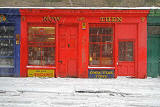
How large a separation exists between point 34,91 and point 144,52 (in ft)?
22.5

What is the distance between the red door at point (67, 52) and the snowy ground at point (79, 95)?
1.61m

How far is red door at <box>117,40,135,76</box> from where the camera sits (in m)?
11.5

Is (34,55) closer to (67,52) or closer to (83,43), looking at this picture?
(67,52)

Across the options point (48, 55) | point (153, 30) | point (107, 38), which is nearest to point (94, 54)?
point (107, 38)

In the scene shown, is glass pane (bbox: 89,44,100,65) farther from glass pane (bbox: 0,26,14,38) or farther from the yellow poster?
glass pane (bbox: 0,26,14,38)

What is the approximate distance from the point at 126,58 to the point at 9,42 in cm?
727

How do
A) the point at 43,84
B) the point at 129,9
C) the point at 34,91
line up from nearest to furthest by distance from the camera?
the point at 34,91 < the point at 43,84 < the point at 129,9

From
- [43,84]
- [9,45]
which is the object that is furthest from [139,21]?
[9,45]

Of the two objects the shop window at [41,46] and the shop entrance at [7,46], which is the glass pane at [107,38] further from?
the shop entrance at [7,46]

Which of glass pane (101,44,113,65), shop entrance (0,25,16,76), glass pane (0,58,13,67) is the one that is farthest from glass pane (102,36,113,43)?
glass pane (0,58,13,67)

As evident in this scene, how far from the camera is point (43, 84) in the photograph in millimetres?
9578

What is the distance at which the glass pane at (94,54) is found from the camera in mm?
11547

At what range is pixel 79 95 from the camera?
7.79 metres

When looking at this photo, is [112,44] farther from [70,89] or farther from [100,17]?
[70,89]
